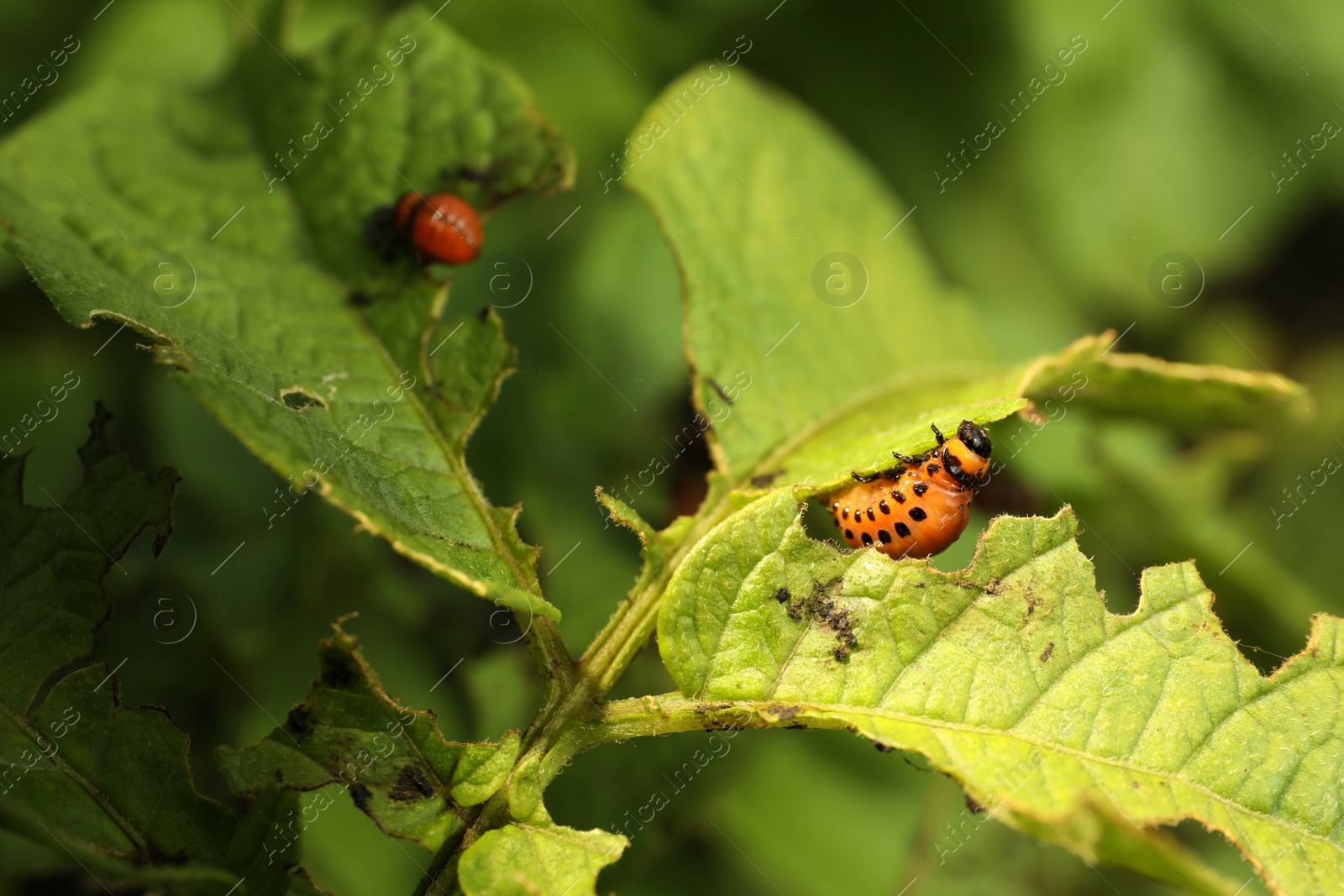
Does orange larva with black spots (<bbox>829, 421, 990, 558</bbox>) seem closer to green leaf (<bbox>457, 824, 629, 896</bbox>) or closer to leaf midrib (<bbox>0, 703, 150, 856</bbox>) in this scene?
green leaf (<bbox>457, 824, 629, 896</bbox>)

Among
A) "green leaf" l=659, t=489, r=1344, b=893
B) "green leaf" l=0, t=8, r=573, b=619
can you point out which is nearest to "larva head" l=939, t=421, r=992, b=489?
"green leaf" l=659, t=489, r=1344, b=893

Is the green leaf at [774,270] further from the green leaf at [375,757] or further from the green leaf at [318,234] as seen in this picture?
the green leaf at [375,757]

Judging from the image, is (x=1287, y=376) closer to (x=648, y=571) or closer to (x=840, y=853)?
(x=840, y=853)

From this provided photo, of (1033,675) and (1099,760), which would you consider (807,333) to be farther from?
(1099,760)

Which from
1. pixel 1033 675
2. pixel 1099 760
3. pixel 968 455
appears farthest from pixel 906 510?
pixel 1099 760

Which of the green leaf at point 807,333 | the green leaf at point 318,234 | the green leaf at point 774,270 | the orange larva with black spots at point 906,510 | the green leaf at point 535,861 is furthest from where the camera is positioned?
the green leaf at point 774,270

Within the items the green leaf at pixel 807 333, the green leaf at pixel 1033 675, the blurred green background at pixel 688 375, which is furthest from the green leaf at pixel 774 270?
the blurred green background at pixel 688 375
